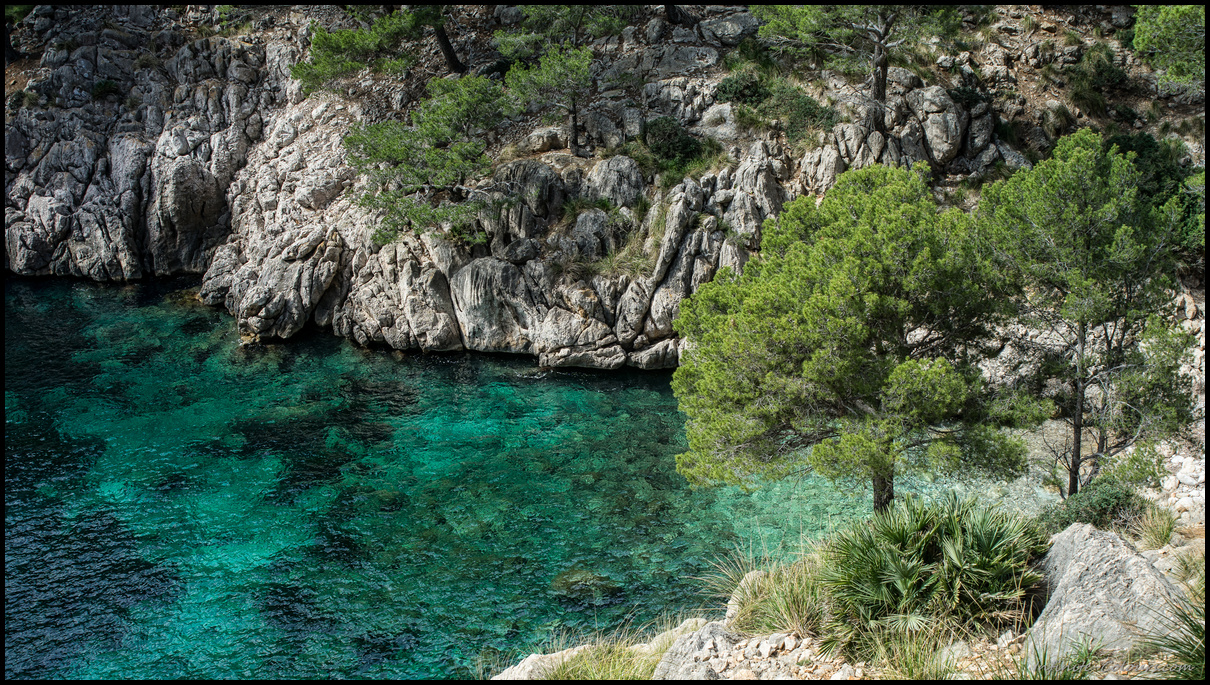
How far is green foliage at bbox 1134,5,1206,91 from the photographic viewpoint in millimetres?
12875

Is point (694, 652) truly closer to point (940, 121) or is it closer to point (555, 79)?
point (555, 79)

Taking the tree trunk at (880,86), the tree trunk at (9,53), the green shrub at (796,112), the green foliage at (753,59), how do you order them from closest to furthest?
1. the tree trunk at (880,86)
2. the green shrub at (796,112)
3. the green foliage at (753,59)
4. the tree trunk at (9,53)

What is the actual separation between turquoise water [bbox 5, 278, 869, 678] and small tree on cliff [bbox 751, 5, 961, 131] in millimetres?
16771

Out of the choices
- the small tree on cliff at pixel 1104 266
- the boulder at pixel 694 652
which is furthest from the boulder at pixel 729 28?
the boulder at pixel 694 652

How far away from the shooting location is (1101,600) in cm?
841

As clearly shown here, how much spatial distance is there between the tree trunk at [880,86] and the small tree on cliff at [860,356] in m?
15.5

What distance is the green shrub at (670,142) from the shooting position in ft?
101

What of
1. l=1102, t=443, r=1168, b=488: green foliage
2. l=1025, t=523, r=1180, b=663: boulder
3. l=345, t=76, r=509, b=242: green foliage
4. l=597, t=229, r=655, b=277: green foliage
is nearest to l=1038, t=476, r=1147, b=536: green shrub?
l=1102, t=443, r=1168, b=488: green foliage

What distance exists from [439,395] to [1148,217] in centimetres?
2241

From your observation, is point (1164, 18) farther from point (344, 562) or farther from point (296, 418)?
point (296, 418)

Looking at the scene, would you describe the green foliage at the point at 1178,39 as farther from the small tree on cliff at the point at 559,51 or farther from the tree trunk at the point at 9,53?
the tree trunk at the point at 9,53

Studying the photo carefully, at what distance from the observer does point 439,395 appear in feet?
86.4

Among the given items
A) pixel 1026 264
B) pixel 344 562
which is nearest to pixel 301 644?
pixel 344 562

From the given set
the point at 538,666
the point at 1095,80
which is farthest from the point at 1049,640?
the point at 1095,80
